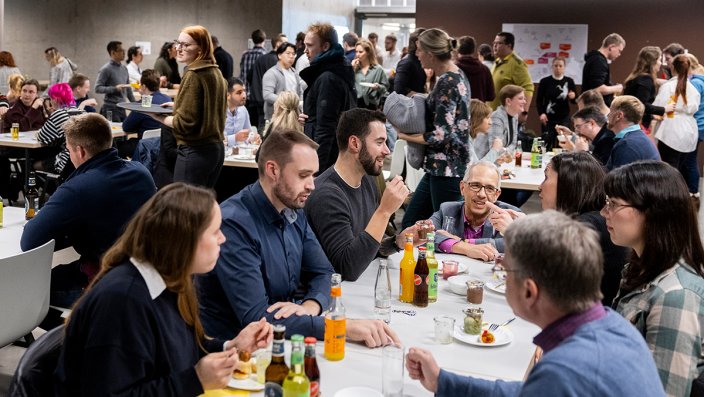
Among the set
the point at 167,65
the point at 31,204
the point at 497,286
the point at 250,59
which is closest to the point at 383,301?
the point at 497,286

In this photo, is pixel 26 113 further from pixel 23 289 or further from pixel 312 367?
pixel 312 367

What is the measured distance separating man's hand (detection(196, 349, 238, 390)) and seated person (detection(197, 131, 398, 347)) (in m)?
0.50

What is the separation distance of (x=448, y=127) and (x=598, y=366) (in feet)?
11.3

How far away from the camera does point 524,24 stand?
11633 millimetres

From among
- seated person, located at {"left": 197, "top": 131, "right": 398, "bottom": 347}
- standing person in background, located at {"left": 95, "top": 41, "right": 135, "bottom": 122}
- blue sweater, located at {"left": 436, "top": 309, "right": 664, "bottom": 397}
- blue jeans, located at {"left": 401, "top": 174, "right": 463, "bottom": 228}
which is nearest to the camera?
blue sweater, located at {"left": 436, "top": 309, "right": 664, "bottom": 397}

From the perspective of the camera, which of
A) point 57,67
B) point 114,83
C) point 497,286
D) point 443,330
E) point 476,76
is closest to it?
point 443,330

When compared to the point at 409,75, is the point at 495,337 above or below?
below

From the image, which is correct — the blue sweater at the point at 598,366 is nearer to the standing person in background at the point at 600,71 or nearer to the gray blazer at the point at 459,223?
the gray blazer at the point at 459,223

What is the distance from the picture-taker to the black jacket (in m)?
5.26

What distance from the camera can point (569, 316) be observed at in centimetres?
156

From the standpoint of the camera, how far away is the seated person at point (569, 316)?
147 cm

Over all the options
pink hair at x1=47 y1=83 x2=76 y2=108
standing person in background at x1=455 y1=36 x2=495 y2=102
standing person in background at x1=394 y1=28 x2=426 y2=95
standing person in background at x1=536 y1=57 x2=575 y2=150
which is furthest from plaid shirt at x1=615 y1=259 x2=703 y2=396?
standing person in background at x1=536 y1=57 x2=575 y2=150

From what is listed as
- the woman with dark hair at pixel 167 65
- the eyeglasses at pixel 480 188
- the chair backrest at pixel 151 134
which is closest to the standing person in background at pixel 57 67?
the woman with dark hair at pixel 167 65

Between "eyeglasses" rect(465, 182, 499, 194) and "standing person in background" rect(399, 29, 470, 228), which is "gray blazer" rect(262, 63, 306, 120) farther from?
"eyeglasses" rect(465, 182, 499, 194)
